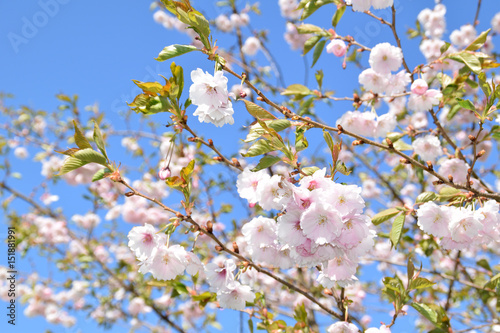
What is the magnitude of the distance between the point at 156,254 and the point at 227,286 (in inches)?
11.5

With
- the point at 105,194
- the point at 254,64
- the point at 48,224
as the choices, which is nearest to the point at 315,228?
the point at 254,64

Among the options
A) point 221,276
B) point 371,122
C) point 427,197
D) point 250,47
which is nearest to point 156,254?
point 221,276

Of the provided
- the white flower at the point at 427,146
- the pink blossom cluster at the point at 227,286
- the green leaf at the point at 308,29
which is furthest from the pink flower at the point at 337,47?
the pink blossom cluster at the point at 227,286

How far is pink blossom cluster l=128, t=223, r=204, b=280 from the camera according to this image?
1.33m

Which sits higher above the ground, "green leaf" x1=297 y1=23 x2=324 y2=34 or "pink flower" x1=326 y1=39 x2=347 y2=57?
"pink flower" x1=326 y1=39 x2=347 y2=57

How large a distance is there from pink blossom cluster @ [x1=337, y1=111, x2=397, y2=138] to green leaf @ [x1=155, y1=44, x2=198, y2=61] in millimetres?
1266

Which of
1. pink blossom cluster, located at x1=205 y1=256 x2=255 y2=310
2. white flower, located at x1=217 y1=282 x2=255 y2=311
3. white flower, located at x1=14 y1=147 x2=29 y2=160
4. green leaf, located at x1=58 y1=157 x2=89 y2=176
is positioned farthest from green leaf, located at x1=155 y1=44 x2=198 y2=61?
white flower, located at x1=14 y1=147 x2=29 y2=160

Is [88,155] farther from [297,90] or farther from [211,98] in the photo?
[297,90]

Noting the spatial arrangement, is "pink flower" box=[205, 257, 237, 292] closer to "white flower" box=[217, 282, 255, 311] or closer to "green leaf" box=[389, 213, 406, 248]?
"white flower" box=[217, 282, 255, 311]

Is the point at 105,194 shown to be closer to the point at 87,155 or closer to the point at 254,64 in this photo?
the point at 254,64

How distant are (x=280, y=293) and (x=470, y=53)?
3905 mm

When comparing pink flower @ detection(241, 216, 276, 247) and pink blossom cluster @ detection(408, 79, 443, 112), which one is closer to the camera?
pink flower @ detection(241, 216, 276, 247)

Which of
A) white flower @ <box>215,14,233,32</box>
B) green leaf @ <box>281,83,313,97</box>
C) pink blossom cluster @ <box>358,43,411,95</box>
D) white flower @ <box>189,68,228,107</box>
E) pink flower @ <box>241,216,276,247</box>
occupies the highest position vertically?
white flower @ <box>215,14,233,32</box>

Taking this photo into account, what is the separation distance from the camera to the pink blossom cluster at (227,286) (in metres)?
1.37
